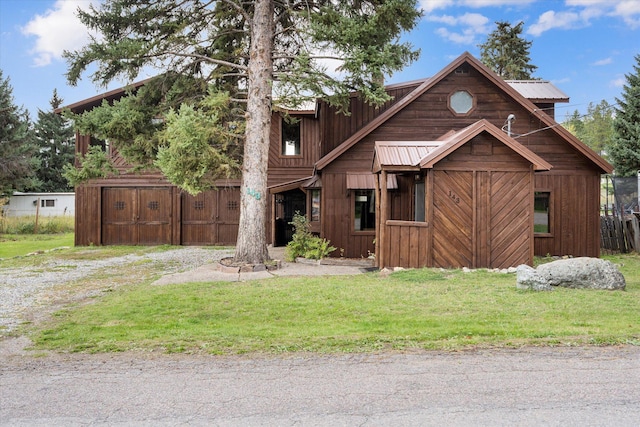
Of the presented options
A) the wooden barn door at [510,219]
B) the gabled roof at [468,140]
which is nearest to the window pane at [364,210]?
the gabled roof at [468,140]

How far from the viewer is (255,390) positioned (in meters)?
4.22

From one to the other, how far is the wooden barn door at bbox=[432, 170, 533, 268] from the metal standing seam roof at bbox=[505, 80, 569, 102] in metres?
6.80

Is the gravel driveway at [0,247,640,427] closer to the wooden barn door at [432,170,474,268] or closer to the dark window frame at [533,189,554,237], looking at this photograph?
the wooden barn door at [432,170,474,268]

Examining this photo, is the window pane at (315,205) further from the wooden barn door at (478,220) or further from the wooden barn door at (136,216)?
the wooden barn door at (136,216)

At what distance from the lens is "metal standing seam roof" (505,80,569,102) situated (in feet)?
56.3

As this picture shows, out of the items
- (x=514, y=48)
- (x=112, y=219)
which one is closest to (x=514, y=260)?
(x=112, y=219)

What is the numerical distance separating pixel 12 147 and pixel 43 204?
433 centimetres

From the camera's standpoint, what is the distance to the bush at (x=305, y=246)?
14.0 m

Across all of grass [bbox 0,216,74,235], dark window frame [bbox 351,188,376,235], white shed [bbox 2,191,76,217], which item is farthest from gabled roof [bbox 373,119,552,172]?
white shed [bbox 2,191,76,217]

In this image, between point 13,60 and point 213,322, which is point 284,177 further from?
point 13,60

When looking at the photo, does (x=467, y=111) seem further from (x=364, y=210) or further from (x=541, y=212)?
(x=364, y=210)

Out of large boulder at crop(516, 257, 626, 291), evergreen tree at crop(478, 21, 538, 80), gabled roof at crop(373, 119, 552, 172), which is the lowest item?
large boulder at crop(516, 257, 626, 291)

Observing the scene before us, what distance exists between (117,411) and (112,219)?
745 inches

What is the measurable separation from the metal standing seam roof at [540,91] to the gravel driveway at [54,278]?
12.3m
